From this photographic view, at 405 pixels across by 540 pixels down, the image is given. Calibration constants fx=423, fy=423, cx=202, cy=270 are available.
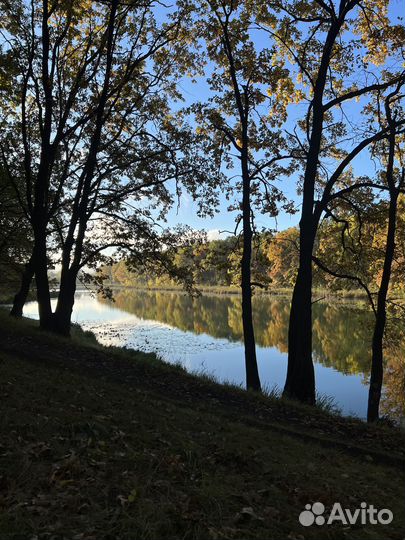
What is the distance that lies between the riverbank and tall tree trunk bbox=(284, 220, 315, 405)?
2331 millimetres

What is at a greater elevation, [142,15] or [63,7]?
[142,15]

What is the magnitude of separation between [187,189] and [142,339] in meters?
16.1

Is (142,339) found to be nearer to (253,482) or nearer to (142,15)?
(142,15)

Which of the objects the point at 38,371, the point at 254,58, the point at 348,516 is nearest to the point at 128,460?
the point at 348,516

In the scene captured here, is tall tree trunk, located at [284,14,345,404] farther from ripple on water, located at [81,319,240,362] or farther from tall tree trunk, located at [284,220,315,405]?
ripple on water, located at [81,319,240,362]

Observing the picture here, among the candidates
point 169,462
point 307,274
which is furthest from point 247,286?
point 169,462

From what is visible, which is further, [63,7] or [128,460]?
[63,7]

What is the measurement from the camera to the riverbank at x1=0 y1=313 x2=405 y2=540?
3848 millimetres

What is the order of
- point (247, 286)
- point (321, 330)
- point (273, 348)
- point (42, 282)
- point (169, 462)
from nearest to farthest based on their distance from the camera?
point (169, 462), point (247, 286), point (42, 282), point (273, 348), point (321, 330)

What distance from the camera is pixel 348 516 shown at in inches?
176

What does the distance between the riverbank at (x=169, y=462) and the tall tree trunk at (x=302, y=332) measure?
2.33 metres

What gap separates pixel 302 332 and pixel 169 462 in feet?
25.4

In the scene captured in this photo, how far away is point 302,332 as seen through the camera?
39.8 feet

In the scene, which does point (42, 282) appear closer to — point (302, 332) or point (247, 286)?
point (247, 286)
